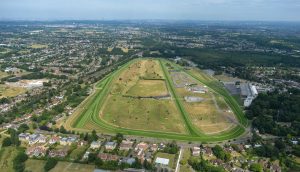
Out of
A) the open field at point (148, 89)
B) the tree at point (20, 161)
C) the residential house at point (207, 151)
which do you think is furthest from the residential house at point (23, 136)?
the open field at point (148, 89)

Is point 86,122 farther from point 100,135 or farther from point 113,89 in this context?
point 113,89

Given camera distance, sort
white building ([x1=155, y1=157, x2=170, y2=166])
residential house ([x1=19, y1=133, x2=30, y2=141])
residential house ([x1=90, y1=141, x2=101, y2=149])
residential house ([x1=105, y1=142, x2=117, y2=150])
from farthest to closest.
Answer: residential house ([x1=19, y1=133, x2=30, y2=141]) → residential house ([x1=90, y1=141, x2=101, y2=149]) → residential house ([x1=105, y1=142, x2=117, y2=150]) → white building ([x1=155, y1=157, x2=170, y2=166])

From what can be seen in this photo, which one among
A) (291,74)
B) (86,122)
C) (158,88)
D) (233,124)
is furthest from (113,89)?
(291,74)

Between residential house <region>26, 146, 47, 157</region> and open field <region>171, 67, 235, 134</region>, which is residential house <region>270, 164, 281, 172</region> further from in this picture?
residential house <region>26, 146, 47, 157</region>

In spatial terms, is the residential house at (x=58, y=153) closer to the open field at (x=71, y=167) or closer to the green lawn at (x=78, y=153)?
the green lawn at (x=78, y=153)

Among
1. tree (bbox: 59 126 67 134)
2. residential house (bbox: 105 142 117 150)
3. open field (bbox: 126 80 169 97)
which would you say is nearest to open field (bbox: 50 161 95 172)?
residential house (bbox: 105 142 117 150)

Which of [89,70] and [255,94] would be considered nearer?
[255,94]

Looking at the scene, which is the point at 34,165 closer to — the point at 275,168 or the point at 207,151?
the point at 207,151
